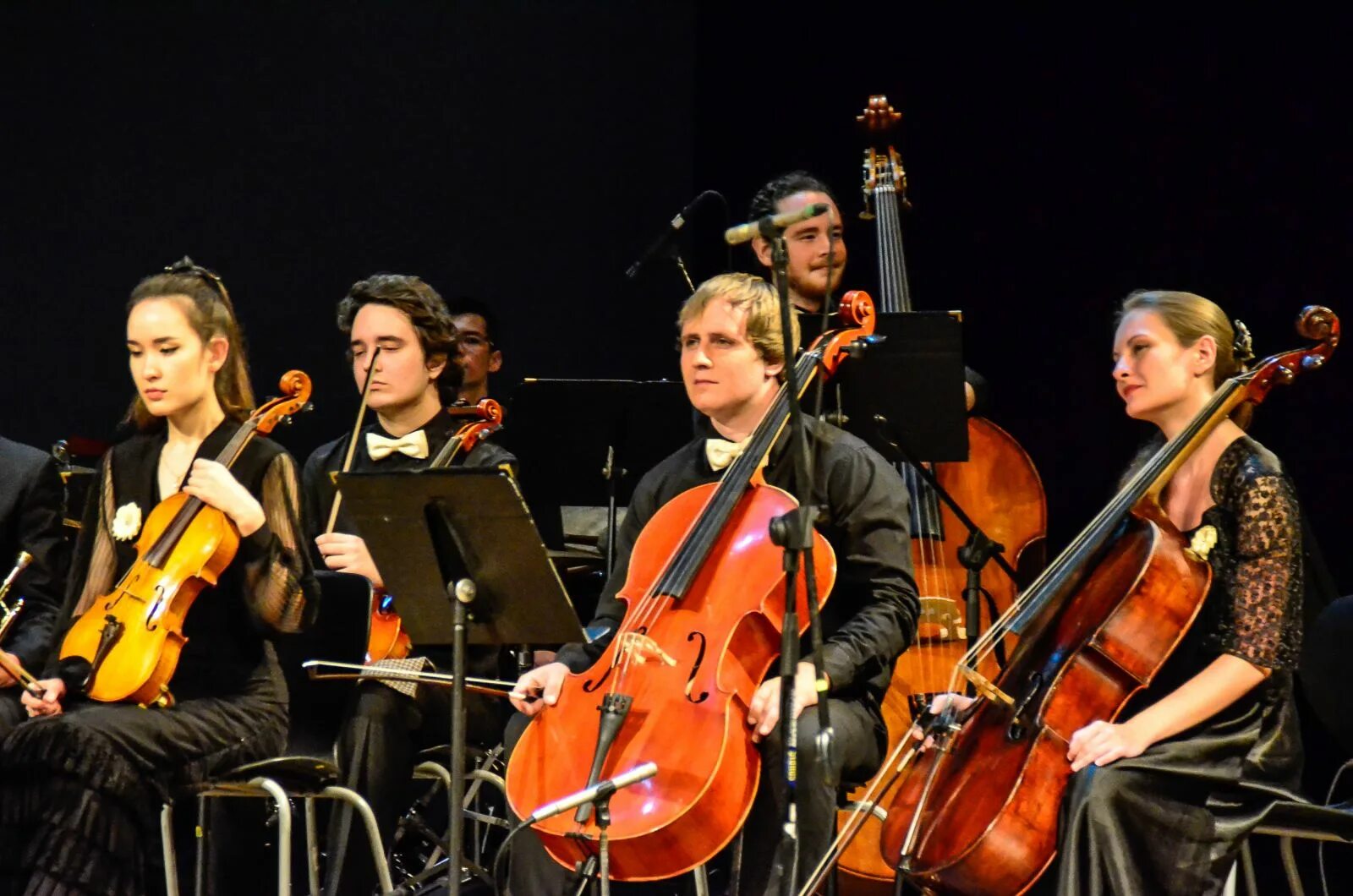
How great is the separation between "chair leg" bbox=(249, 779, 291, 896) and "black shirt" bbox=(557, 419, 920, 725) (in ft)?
1.89

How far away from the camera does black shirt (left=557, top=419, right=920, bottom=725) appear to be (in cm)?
283

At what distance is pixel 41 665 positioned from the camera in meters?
3.16

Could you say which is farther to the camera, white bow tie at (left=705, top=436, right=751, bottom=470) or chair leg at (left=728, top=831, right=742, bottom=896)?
white bow tie at (left=705, top=436, right=751, bottom=470)

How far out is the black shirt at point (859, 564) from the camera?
2.83 m

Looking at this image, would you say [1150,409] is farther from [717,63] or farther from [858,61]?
[717,63]

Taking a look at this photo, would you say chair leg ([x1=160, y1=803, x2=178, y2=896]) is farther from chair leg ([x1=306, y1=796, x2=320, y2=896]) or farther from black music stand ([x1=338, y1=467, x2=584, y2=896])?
black music stand ([x1=338, y1=467, x2=584, y2=896])

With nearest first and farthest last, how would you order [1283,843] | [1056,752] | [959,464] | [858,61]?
[1056,752] → [1283,843] → [959,464] → [858,61]

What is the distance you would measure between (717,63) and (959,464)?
8.02 ft

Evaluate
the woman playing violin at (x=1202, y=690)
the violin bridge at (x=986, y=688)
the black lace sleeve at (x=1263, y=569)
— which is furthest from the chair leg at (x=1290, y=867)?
the violin bridge at (x=986, y=688)

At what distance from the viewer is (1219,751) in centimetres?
277

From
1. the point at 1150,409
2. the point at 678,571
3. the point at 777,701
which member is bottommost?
the point at 777,701

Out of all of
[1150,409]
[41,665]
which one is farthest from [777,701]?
[41,665]

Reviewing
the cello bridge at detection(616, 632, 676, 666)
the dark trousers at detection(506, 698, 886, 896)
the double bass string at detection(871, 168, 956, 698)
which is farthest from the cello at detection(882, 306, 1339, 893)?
the double bass string at detection(871, 168, 956, 698)

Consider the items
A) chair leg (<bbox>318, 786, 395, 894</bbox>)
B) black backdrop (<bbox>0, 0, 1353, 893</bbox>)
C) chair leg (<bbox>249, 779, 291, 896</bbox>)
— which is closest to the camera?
chair leg (<bbox>249, 779, 291, 896</bbox>)
